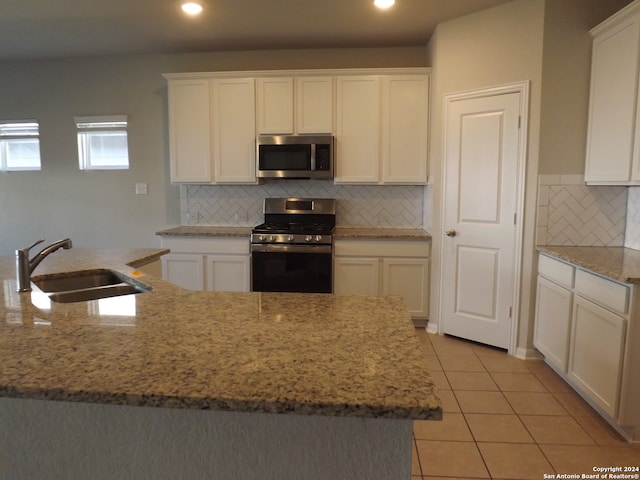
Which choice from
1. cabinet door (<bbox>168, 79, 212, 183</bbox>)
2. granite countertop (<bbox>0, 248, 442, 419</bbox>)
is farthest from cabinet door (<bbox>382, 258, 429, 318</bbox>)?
granite countertop (<bbox>0, 248, 442, 419</bbox>)

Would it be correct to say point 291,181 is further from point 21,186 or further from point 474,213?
point 21,186

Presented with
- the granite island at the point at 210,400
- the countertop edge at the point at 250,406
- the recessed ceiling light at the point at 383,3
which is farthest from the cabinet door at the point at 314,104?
the countertop edge at the point at 250,406

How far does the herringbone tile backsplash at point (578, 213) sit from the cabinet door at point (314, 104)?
72.9 inches

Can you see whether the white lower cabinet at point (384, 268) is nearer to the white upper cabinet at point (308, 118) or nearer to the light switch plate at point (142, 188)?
the white upper cabinet at point (308, 118)

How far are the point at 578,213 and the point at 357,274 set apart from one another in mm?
1731

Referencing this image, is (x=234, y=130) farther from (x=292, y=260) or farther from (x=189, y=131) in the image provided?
(x=292, y=260)

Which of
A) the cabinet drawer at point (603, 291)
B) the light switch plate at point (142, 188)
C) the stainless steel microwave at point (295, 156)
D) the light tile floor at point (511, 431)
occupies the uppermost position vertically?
the stainless steel microwave at point (295, 156)

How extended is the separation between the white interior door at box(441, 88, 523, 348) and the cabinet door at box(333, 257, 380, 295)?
588 mm

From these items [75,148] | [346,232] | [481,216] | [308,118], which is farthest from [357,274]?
[75,148]

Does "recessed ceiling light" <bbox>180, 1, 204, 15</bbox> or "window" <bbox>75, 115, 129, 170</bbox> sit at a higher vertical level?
"recessed ceiling light" <bbox>180, 1, 204, 15</bbox>

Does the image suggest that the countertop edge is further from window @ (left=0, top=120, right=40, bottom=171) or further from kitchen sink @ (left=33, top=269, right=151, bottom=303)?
window @ (left=0, top=120, right=40, bottom=171)

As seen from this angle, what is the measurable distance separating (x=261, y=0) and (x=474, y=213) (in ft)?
7.30

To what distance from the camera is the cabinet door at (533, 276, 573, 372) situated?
101 inches

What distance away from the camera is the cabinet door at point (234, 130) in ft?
12.7
